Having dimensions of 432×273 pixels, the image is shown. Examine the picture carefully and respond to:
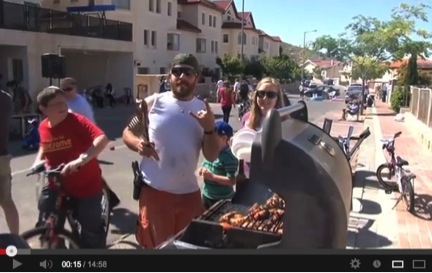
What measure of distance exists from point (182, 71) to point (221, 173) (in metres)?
0.71

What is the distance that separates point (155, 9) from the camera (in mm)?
3312

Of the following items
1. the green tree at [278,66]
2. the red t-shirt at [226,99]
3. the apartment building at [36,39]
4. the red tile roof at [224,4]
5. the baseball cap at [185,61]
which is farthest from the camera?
the apartment building at [36,39]

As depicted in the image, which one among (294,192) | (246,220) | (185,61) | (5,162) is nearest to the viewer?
(294,192)

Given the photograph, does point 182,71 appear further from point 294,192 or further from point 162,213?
point 294,192

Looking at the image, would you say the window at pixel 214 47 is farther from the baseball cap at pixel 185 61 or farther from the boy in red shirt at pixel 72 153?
the baseball cap at pixel 185 61

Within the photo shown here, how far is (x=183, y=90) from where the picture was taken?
159cm

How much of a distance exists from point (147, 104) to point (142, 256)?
2.20ft

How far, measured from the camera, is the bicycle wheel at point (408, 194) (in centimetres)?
326

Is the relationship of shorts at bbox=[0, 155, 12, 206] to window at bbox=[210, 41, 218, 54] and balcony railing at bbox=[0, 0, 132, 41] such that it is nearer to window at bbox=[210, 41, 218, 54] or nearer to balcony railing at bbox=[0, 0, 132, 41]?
window at bbox=[210, 41, 218, 54]

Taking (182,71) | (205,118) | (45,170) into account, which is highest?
(182,71)

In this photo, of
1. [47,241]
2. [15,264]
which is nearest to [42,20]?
[47,241]

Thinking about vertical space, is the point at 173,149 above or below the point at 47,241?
above

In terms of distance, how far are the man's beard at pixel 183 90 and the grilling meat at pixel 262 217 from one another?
1.61 feet

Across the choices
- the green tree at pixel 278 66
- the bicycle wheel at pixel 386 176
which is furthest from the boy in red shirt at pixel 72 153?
the bicycle wheel at pixel 386 176
